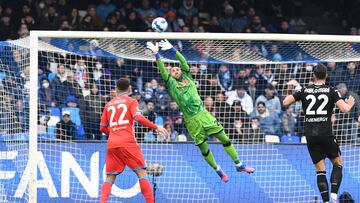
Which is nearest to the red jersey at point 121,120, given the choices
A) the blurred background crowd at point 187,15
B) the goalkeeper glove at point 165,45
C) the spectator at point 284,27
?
the goalkeeper glove at point 165,45

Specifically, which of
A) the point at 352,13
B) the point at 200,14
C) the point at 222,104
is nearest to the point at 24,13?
the point at 200,14

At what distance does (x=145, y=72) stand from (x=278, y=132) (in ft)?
8.79

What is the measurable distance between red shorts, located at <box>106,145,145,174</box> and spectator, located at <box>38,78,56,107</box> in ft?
10.7

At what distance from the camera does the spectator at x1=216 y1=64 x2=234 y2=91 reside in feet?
62.0

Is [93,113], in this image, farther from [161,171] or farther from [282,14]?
[282,14]

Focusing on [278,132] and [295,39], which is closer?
[295,39]

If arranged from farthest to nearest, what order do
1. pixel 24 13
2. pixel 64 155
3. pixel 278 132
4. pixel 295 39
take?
pixel 24 13 → pixel 278 132 → pixel 64 155 → pixel 295 39

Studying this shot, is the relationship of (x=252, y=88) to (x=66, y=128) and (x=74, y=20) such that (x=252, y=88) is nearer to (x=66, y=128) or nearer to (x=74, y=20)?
(x=66, y=128)

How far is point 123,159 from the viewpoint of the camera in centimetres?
1520

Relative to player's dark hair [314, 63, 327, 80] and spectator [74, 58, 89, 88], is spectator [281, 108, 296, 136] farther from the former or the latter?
player's dark hair [314, 63, 327, 80]

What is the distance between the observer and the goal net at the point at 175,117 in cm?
1666

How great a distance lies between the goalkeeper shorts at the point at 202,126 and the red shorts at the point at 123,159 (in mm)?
1428

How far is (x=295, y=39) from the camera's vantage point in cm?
1559

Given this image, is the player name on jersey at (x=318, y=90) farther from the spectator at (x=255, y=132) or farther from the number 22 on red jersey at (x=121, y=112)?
the spectator at (x=255, y=132)
